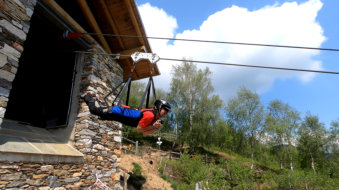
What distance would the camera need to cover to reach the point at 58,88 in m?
5.80

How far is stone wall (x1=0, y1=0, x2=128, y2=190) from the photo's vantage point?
3.28 metres

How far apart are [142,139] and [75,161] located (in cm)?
2449

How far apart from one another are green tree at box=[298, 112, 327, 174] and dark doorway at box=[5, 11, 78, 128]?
3271cm

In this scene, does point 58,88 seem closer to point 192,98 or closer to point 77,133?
point 77,133

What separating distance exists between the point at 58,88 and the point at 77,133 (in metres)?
1.71

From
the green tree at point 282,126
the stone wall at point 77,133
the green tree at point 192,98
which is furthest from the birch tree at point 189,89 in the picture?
the stone wall at point 77,133

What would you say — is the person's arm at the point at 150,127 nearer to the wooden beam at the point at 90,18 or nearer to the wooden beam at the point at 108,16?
the wooden beam at the point at 90,18

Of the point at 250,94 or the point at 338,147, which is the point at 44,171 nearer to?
the point at 250,94

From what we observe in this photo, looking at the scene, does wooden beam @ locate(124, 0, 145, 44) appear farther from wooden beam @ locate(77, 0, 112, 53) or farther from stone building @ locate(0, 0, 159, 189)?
wooden beam @ locate(77, 0, 112, 53)

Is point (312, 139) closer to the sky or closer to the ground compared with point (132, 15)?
closer to the ground

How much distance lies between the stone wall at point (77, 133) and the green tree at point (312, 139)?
1236 inches

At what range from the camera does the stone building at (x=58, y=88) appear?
3422 mm

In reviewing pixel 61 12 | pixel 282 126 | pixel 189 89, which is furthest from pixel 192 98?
pixel 61 12

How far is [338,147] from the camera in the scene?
27.8m
